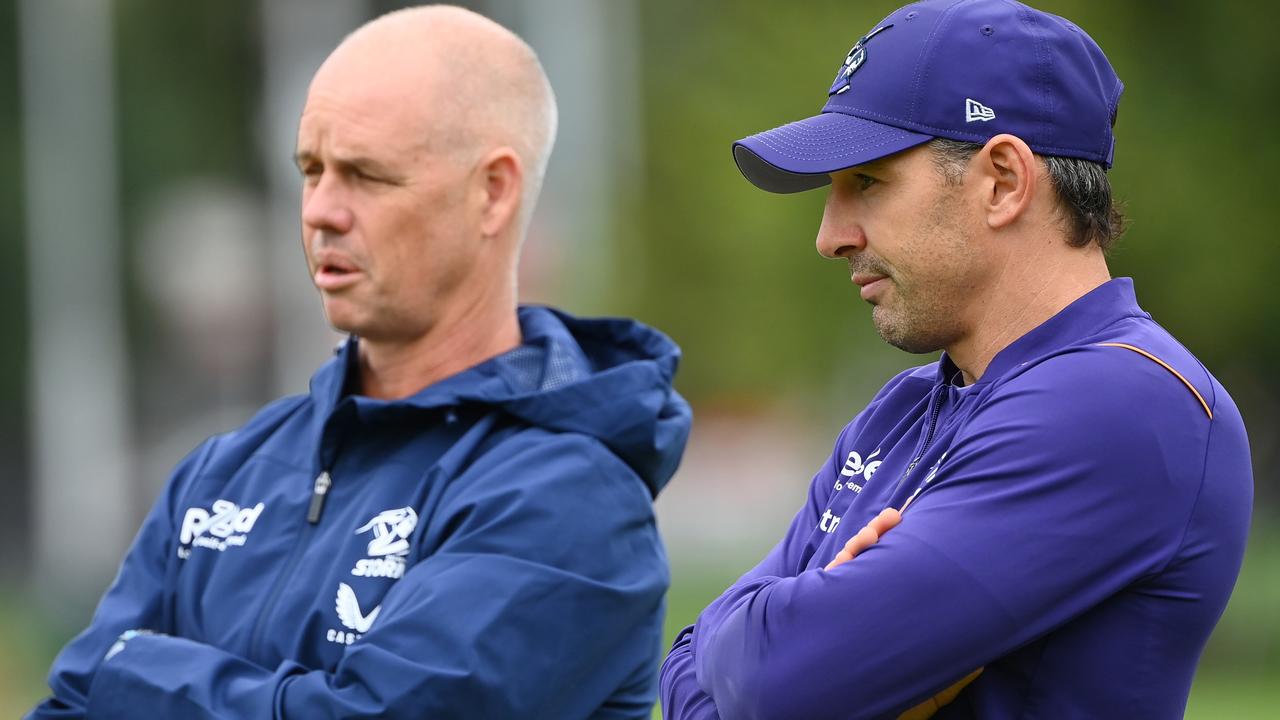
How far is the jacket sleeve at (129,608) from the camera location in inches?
129

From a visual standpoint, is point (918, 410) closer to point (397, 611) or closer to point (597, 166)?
point (397, 611)

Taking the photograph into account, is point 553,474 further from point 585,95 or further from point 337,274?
point 585,95

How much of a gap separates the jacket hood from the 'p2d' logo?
270 millimetres

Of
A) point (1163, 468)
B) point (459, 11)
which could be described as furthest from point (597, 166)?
point (1163, 468)

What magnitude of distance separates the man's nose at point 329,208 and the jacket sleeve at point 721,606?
42.1 inches

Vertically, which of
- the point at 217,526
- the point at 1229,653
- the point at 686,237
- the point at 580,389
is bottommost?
the point at 1229,653

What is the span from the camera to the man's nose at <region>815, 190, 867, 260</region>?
8.90 feet

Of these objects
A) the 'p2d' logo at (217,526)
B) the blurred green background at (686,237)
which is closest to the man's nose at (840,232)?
the 'p2d' logo at (217,526)

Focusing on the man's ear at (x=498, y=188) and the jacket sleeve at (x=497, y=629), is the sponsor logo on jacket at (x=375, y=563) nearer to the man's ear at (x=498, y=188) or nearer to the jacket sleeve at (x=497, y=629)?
the jacket sleeve at (x=497, y=629)

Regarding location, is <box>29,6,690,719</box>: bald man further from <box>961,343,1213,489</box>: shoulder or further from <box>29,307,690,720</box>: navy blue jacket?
<box>961,343,1213,489</box>: shoulder

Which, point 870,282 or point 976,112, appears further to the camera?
point 870,282

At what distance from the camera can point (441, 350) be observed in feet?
11.7

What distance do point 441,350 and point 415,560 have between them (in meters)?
0.56

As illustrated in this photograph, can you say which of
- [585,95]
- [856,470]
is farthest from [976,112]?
[585,95]
